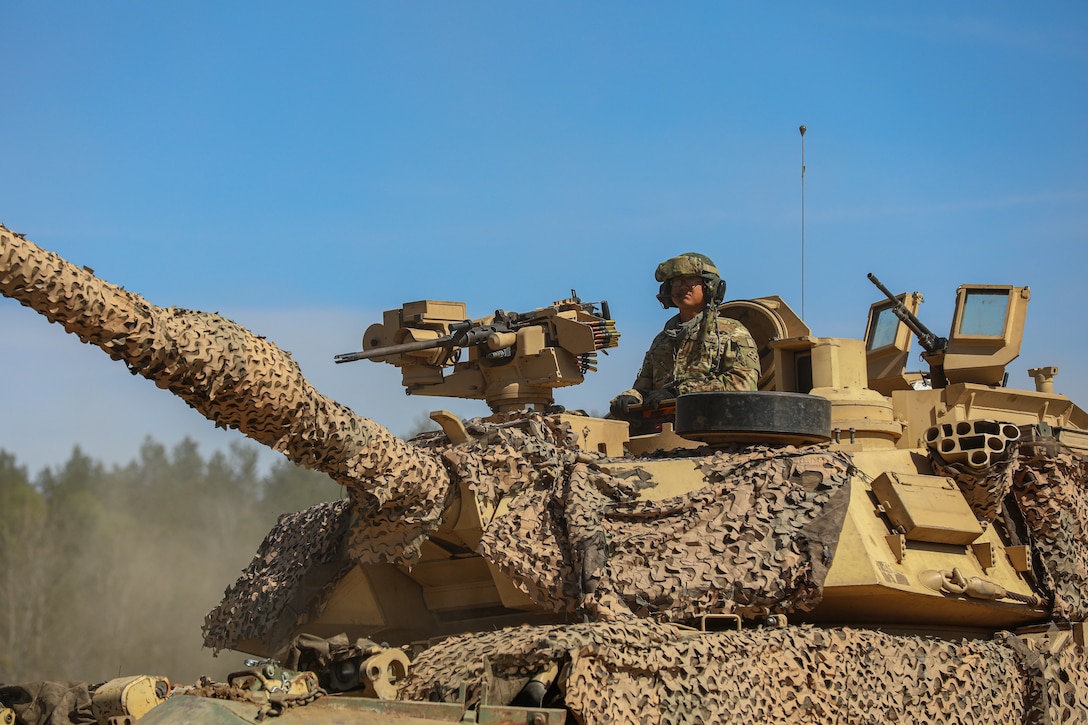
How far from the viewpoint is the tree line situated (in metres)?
21.6

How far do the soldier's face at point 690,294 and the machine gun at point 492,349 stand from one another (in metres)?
0.65

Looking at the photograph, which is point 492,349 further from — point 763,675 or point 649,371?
point 763,675

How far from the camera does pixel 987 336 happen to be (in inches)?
510

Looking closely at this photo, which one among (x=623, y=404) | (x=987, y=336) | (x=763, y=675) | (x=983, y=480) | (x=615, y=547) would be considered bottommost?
(x=763, y=675)

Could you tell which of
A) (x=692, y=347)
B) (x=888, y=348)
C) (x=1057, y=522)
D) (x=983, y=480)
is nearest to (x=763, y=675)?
(x=983, y=480)

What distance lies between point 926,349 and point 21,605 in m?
13.9

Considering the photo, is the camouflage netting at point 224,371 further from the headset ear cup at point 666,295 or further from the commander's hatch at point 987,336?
the commander's hatch at point 987,336

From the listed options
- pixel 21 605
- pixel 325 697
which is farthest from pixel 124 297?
pixel 21 605

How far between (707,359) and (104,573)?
524 inches

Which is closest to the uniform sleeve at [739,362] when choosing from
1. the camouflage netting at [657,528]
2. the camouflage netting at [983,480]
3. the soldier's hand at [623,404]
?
the soldier's hand at [623,404]

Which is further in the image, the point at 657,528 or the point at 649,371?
the point at 649,371

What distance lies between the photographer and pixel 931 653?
30.1 feet

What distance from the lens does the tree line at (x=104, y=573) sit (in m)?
21.6

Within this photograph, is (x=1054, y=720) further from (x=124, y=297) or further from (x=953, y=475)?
(x=124, y=297)
